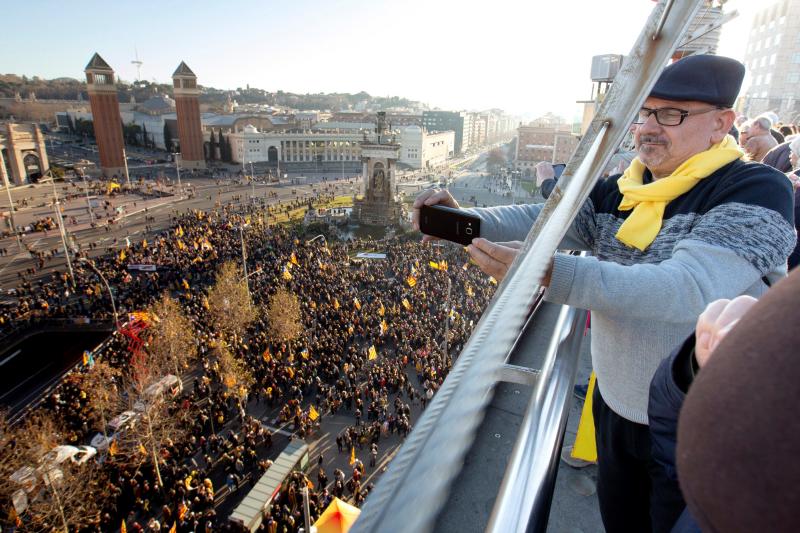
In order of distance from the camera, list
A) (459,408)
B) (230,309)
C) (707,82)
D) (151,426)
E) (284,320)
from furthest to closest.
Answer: (230,309) < (284,320) < (151,426) < (707,82) < (459,408)

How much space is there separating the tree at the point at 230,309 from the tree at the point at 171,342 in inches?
39.1

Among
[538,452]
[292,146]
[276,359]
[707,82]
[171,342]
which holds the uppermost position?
[707,82]

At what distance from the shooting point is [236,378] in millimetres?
12016

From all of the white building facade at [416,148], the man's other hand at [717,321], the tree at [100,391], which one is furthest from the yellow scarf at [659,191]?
the white building facade at [416,148]

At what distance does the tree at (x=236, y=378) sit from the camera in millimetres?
11608

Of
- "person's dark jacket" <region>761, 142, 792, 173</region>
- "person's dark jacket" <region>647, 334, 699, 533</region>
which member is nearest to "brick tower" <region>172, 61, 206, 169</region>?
"person's dark jacket" <region>761, 142, 792, 173</region>

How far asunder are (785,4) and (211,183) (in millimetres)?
52230

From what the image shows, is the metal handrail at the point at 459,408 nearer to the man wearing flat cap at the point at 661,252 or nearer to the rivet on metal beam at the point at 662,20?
the rivet on metal beam at the point at 662,20

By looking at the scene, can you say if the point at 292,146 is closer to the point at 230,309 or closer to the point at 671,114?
the point at 230,309

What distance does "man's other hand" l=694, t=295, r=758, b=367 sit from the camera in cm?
70

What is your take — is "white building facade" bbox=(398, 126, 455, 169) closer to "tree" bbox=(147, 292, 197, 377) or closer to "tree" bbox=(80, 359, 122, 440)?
"tree" bbox=(147, 292, 197, 377)

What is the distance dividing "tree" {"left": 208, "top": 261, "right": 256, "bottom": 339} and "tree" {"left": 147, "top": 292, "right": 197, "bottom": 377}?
992 millimetres

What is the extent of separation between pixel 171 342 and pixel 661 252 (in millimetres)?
13537

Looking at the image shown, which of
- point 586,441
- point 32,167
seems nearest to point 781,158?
point 586,441
